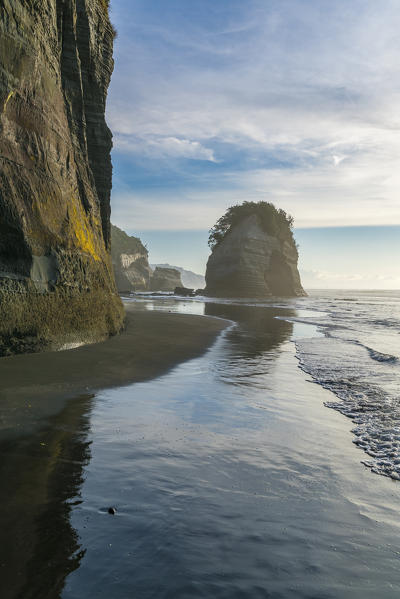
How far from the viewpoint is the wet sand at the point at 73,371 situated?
4.27 m

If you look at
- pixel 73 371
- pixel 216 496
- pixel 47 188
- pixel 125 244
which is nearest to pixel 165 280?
pixel 125 244

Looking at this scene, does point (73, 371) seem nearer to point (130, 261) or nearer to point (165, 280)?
point (165, 280)

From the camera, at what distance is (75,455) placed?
3.28m

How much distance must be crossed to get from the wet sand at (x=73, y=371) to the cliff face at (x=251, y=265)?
45.5 metres

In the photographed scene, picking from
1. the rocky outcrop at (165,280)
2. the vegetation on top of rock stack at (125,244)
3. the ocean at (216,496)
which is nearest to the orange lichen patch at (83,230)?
the ocean at (216,496)

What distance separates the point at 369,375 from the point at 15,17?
31.0ft

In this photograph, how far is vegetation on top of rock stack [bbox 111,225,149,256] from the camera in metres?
97.4

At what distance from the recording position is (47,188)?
7.95 metres

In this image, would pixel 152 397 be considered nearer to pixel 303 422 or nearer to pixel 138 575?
pixel 303 422

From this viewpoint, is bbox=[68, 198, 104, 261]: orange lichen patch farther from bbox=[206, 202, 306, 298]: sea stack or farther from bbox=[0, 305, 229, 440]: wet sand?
bbox=[206, 202, 306, 298]: sea stack

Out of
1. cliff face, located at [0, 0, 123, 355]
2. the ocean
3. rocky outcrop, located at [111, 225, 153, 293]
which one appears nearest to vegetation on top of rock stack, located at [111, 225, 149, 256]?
rocky outcrop, located at [111, 225, 153, 293]

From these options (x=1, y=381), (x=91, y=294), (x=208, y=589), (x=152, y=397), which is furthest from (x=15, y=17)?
(x=208, y=589)

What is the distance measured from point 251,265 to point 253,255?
1712 millimetres

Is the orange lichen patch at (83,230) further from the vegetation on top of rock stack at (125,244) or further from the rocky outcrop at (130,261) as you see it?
the vegetation on top of rock stack at (125,244)
